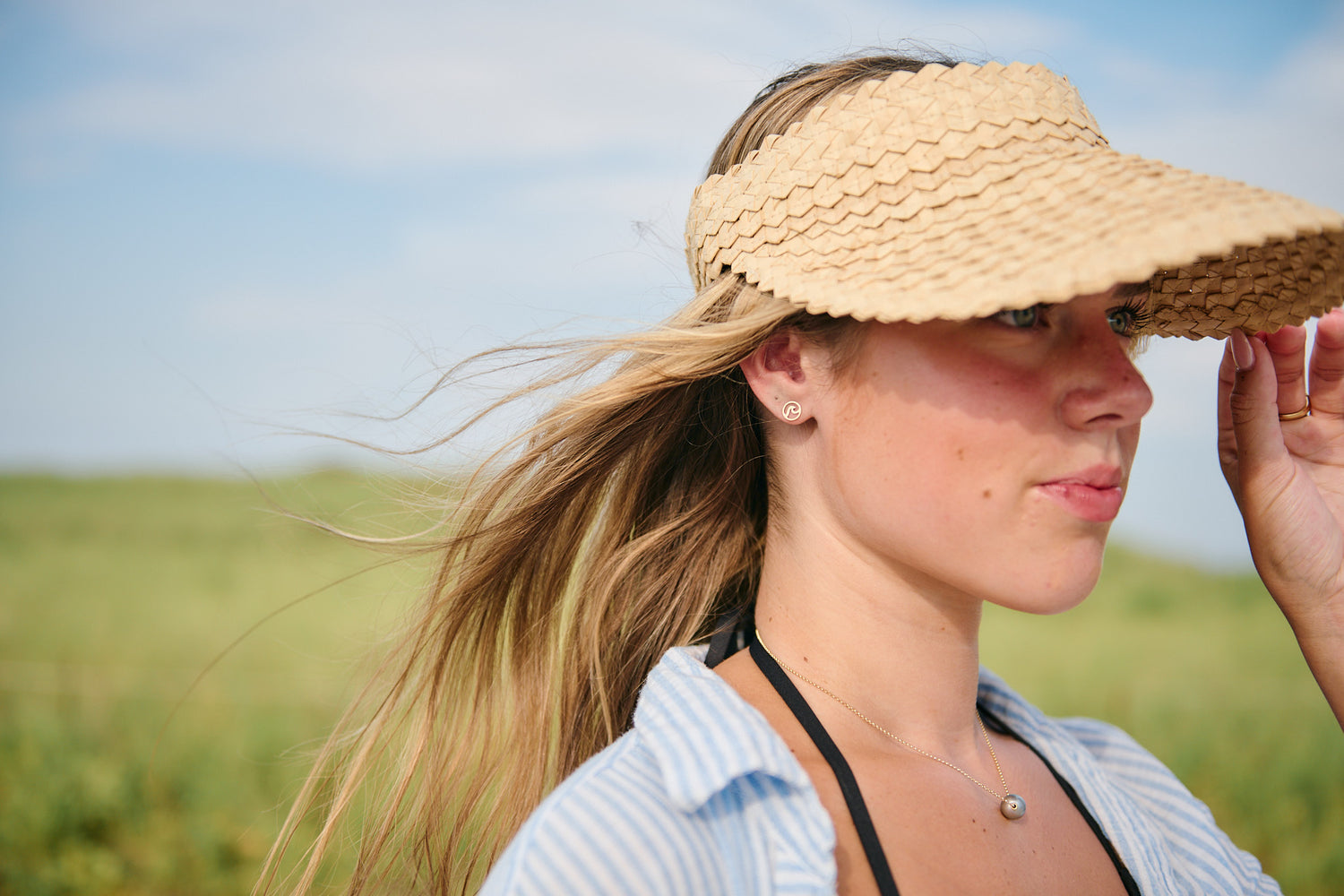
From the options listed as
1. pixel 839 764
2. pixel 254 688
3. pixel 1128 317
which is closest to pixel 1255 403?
pixel 1128 317

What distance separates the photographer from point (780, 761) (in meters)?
1.34

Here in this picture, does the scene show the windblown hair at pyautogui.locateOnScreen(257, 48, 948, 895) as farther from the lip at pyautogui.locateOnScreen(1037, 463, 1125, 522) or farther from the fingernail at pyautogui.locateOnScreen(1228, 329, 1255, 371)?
the fingernail at pyautogui.locateOnScreen(1228, 329, 1255, 371)

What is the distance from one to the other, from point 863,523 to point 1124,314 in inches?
25.7

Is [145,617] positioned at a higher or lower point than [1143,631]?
lower

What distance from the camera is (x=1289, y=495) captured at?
1.94 meters

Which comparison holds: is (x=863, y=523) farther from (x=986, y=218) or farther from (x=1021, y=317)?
(x=986, y=218)

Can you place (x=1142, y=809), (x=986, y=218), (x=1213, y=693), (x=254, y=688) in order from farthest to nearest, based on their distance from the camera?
(x=1213, y=693)
(x=254, y=688)
(x=1142, y=809)
(x=986, y=218)

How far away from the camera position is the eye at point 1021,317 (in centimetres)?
144

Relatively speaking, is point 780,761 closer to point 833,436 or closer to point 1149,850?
point 833,436

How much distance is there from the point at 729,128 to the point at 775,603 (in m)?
0.95

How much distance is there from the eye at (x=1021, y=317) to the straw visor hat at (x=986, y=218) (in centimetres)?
15

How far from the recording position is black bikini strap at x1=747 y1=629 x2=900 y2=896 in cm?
138

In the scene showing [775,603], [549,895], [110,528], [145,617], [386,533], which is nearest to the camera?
[549,895]

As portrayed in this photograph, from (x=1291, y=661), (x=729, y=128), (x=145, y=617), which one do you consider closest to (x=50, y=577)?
(x=145, y=617)
